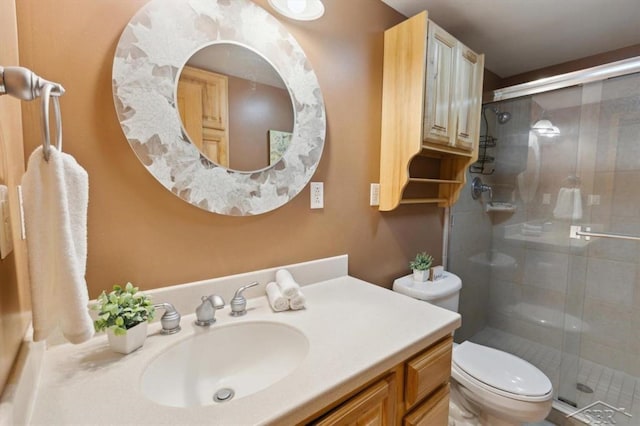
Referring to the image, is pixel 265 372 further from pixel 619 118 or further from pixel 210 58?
pixel 619 118

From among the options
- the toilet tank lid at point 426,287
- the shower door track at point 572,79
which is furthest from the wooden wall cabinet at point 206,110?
the shower door track at point 572,79

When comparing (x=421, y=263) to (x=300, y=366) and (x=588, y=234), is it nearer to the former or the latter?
(x=300, y=366)

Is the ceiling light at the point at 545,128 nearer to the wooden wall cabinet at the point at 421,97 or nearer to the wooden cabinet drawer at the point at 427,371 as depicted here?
the wooden wall cabinet at the point at 421,97

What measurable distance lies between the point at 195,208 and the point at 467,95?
1.57m

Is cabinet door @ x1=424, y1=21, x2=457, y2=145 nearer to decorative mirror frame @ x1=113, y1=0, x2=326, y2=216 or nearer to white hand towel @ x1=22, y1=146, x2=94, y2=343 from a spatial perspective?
decorative mirror frame @ x1=113, y1=0, x2=326, y2=216

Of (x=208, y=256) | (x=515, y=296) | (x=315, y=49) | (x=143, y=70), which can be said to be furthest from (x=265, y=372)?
(x=515, y=296)

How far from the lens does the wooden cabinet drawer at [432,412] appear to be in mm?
842

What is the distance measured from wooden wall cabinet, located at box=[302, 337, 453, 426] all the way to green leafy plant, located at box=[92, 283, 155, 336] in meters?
0.51

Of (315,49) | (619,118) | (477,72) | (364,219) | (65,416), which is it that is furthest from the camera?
(619,118)

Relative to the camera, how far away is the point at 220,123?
38.4 inches

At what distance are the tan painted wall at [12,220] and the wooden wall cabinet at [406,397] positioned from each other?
0.59 meters

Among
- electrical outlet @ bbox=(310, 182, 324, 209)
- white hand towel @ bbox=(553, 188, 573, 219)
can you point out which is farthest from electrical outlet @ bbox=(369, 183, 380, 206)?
white hand towel @ bbox=(553, 188, 573, 219)

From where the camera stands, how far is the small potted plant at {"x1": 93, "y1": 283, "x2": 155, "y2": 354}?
2.21 feet

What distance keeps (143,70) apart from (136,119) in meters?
0.15
